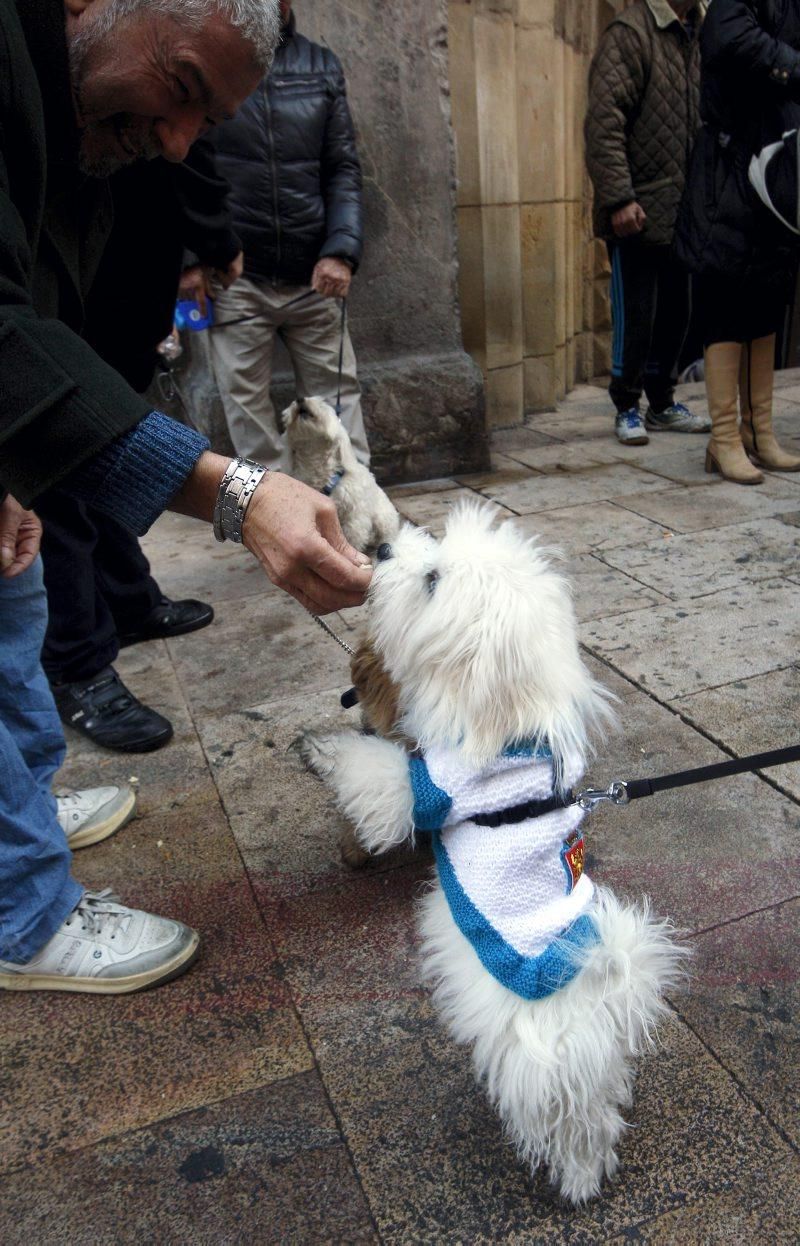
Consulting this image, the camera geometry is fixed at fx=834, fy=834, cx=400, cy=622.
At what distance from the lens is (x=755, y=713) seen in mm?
2734

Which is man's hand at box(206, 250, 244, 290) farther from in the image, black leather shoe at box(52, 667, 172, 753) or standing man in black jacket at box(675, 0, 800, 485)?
standing man in black jacket at box(675, 0, 800, 485)

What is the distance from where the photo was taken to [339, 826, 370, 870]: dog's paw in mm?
2143

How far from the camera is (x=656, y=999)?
1.42 metres

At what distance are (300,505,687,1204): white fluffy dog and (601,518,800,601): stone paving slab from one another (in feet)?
7.02

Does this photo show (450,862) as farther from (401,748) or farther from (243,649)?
(243,649)

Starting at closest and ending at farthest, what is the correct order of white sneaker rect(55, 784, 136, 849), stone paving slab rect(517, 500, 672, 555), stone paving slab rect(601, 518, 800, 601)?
1. white sneaker rect(55, 784, 136, 849)
2. stone paving slab rect(601, 518, 800, 601)
3. stone paving slab rect(517, 500, 672, 555)

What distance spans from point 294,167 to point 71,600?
8.84 feet

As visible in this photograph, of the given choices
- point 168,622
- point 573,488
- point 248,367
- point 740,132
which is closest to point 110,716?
point 168,622

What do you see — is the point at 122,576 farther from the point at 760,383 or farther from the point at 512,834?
the point at 760,383

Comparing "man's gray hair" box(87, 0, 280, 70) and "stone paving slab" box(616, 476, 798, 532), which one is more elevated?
"man's gray hair" box(87, 0, 280, 70)

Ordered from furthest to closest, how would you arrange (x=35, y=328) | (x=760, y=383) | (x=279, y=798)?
(x=760, y=383) → (x=279, y=798) → (x=35, y=328)

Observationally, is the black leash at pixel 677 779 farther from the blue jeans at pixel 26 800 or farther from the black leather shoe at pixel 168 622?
the black leather shoe at pixel 168 622

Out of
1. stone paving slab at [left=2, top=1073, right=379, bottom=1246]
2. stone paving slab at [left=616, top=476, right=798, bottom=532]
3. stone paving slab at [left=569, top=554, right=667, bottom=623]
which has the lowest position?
stone paving slab at [left=616, top=476, right=798, bottom=532]

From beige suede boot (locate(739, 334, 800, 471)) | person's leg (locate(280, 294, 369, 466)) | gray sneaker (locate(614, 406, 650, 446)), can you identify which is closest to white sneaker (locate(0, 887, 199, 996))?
person's leg (locate(280, 294, 369, 466))
